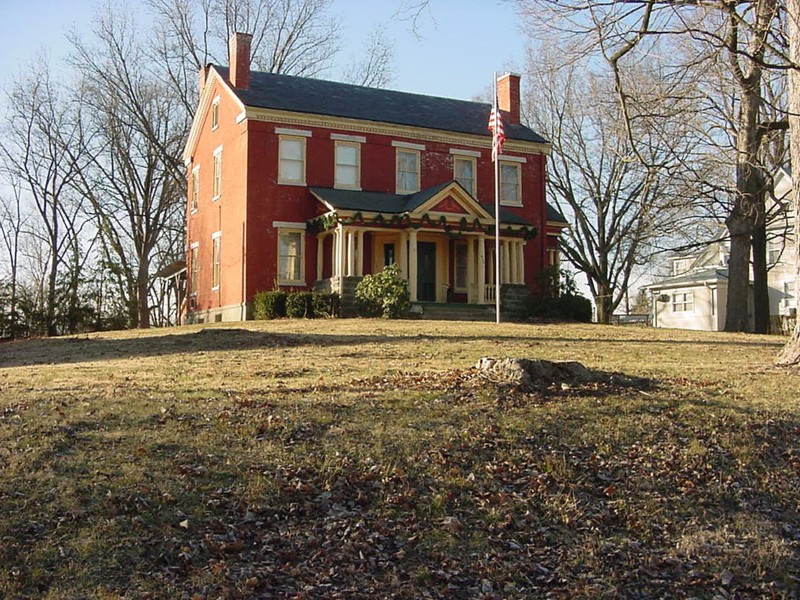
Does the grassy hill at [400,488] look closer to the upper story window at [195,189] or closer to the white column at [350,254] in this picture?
the white column at [350,254]

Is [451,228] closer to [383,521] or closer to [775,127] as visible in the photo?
[775,127]

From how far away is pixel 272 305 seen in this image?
80.9 feet

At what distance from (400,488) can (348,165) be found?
A: 22.0 meters

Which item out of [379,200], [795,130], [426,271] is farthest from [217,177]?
[795,130]

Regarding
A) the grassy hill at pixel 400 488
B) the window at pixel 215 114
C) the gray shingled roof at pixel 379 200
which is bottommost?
the grassy hill at pixel 400 488

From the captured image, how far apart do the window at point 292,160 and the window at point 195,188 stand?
21.6 ft

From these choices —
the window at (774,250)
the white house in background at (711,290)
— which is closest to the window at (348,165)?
the white house in background at (711,290)

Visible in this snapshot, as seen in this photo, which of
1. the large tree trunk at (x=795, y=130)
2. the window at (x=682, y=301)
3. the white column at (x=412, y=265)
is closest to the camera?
the large tree trunk at (x=795, y=130)

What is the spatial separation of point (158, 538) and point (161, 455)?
1.41 meters

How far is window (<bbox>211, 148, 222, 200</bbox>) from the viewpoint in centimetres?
2936

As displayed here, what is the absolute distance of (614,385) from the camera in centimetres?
1020

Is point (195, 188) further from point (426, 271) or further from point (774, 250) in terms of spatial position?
point (774, 250)

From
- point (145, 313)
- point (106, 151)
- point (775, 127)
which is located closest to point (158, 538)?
point (775, 127)

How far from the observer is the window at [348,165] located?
27.8 m
